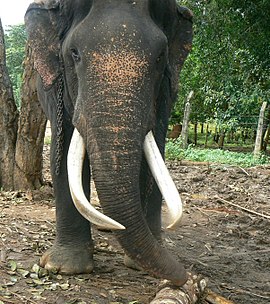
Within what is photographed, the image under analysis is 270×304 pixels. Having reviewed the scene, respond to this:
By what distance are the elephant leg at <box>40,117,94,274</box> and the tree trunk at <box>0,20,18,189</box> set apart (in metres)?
2.67

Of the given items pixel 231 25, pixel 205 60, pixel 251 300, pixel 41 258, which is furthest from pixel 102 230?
pixel 205 60

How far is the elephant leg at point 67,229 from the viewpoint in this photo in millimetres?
3889

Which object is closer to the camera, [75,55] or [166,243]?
[75,55]

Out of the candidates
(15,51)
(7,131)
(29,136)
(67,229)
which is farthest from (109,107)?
(15,51)

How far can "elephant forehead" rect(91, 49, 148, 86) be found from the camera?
9.78ft

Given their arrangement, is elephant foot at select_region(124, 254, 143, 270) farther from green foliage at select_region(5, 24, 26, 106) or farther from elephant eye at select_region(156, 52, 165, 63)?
green foliage at select_region(5, 24, 26, 106)

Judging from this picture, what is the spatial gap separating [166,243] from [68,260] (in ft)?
4.69

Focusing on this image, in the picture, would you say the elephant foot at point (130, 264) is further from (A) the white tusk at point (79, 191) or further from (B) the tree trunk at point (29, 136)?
(B) the tree trunk at point (29, 136)

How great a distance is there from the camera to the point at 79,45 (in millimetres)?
3221

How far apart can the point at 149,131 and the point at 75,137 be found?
0.43 meters

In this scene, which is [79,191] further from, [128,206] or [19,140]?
[19,140]

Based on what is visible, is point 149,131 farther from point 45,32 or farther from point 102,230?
point 102,230

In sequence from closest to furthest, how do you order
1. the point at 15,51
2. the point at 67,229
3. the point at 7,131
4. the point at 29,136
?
the point at 67,229 → the point at 29,136 → the point at 7,131 → the point at 15,51

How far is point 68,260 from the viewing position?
153 inches
